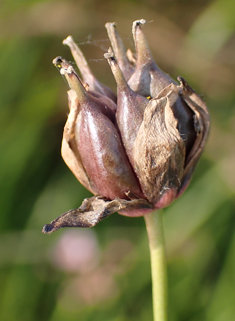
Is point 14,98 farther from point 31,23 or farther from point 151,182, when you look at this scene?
point 151,182

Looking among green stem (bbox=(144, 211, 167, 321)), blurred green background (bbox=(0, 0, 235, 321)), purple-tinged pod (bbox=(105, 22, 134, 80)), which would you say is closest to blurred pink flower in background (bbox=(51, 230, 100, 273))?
blurred green background (bbox=(0, 0, 235, 321))

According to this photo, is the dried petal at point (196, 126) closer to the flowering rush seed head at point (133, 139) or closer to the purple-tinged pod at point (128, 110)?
the flowering rush seed head at point (133, 139)

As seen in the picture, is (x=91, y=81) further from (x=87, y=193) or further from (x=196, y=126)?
(x=87, y=193)

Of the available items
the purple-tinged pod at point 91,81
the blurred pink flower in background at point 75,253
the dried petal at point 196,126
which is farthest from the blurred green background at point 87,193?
the dried petal at point 196,126

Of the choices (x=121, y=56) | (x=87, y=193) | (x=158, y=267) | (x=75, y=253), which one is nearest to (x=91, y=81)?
(x=121, y=56)

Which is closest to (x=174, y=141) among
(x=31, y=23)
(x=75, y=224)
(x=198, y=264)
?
(x=75, y=224)
